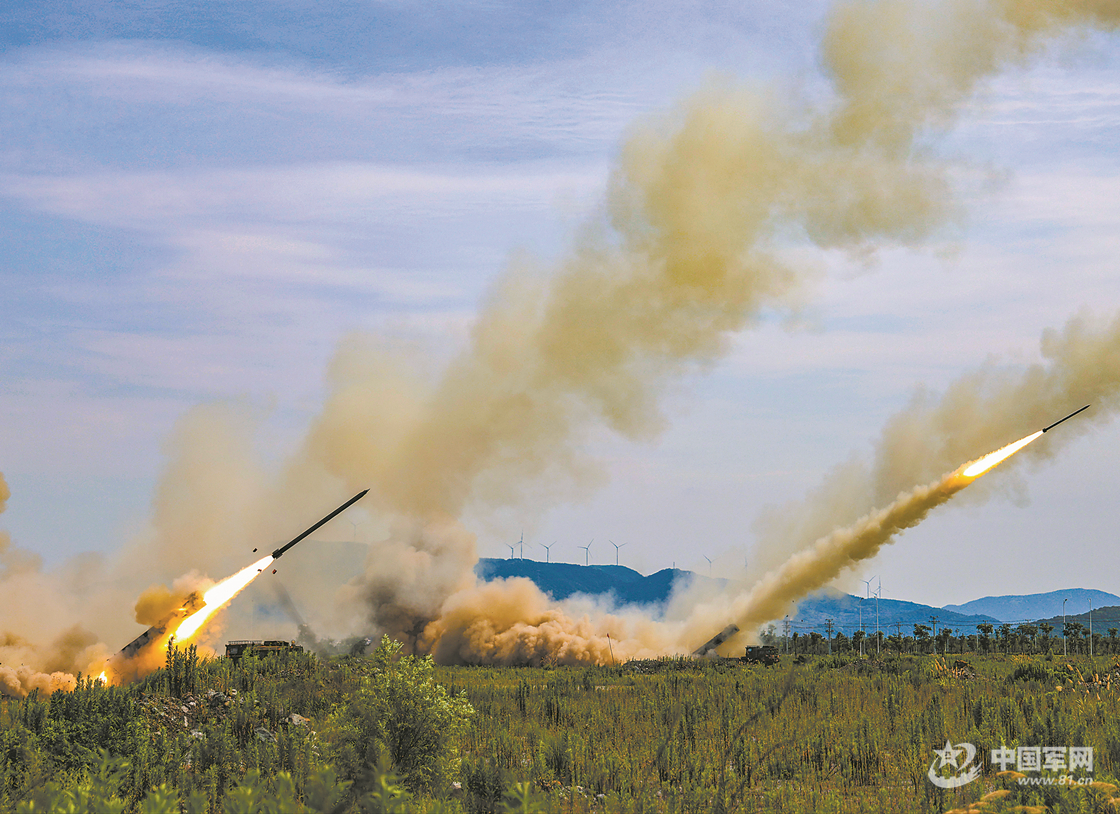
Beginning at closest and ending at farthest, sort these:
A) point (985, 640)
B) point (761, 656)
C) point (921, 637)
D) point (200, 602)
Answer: point (200, 602), point (761, 656), point (985, 640), point (921, 637)

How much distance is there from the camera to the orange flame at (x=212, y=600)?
37.3 metres

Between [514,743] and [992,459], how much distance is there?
26505mm

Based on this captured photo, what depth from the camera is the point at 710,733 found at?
76.2 ft

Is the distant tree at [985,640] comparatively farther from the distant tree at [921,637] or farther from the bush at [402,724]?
the bush at [402,724]

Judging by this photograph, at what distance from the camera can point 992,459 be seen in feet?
132

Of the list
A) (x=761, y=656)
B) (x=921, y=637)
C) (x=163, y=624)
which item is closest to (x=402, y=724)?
(x=163, y=624)

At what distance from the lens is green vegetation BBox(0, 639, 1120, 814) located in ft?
49.7

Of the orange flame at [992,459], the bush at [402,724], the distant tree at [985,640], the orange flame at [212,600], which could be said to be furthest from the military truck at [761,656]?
the distant tree at [985,640]

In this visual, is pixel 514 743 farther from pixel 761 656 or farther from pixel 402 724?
pixel 761 656

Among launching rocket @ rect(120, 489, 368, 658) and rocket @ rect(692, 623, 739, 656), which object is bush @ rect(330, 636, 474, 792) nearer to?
launching rocket @ rect(120, 489, 368, 658)

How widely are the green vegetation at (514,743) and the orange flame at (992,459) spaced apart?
9.93 m

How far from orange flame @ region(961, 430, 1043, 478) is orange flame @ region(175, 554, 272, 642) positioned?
27783mm

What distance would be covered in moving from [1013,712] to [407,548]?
44.4 m

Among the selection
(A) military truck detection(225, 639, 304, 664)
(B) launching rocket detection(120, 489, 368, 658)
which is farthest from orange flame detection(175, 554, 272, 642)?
(A) military truck detection(225, 639, 304, 664)
